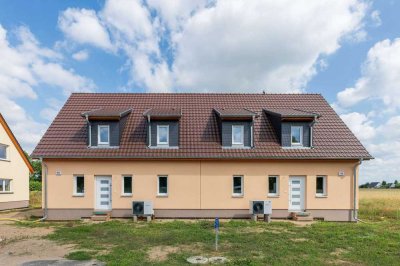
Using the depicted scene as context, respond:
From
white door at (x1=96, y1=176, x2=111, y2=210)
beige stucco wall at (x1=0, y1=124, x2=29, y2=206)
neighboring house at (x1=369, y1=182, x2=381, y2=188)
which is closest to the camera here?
white door at (x1=96, y1=176, x2=111, y2=210)

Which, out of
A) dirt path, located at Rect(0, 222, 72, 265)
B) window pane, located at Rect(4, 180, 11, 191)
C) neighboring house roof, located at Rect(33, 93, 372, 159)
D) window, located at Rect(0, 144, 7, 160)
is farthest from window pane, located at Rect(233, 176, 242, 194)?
window, located at Rect(0, 144, 7, 160)

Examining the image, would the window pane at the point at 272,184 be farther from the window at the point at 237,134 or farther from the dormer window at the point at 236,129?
the window at the point at 237,134

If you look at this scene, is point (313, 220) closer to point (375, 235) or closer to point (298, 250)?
point (375, 235)

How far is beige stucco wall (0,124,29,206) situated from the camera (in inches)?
858

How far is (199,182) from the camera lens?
16203mm

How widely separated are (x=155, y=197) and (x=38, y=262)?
→ 314 inches

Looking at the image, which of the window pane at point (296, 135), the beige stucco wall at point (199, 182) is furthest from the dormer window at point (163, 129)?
the window pane at point (296, 135)

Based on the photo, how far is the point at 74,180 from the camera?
16.3 metres

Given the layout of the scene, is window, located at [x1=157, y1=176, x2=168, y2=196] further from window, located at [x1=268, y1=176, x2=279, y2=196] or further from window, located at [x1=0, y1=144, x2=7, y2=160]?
window, located at [x1=0, y1=144, x2=7, y2=160]

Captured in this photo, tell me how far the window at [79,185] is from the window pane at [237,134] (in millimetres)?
8759

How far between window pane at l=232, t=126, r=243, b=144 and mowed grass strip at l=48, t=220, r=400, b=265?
4.66 m

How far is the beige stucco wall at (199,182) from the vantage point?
1612cm

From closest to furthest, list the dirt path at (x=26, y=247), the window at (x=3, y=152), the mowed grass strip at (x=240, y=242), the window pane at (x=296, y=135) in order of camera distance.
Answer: the mowed grass strip at (x=240, y=242) → the dirt path at (x=26, y=247) → the window pane at (x=296, y=135) → the window at (x=3, y=152)

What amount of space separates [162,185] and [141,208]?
174 centimetres
